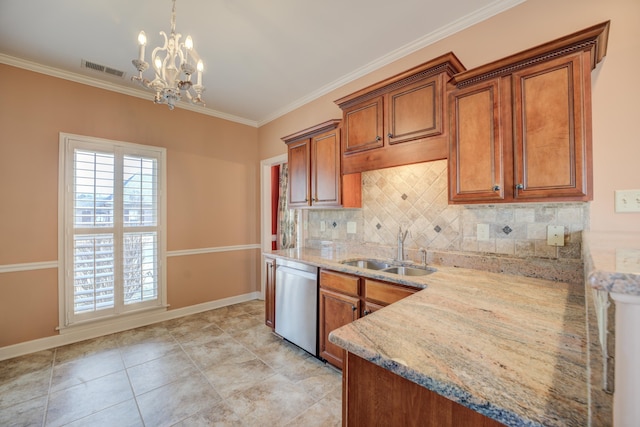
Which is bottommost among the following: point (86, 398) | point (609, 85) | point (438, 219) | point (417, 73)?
point (86, 398)

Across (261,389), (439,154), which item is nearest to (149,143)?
(261,389)

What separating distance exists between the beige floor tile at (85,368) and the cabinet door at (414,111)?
3190 mm

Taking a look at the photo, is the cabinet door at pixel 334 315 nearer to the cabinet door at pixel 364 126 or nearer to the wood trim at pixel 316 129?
the cabinet door at pixel 364 126

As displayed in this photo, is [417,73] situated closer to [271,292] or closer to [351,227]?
[351,227]

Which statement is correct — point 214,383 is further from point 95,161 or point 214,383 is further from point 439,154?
point 95,161

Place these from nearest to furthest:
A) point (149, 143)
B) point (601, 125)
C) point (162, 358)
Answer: point (601, 125)
point (162, 358)
point (149, 143)

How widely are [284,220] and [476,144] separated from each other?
4058mm

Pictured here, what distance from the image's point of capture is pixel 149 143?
3445 mm

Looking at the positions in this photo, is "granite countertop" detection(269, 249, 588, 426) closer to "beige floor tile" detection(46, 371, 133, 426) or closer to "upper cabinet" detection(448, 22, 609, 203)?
"upper cabinet" detection(448, 22, 609, 203)

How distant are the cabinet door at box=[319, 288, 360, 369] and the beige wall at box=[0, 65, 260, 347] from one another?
7.43ft

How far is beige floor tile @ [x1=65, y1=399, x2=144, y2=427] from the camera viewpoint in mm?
1768

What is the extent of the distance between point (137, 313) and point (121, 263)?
2.18 ft

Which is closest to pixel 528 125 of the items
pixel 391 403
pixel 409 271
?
pixel 409 271

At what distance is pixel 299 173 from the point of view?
3.13 m
